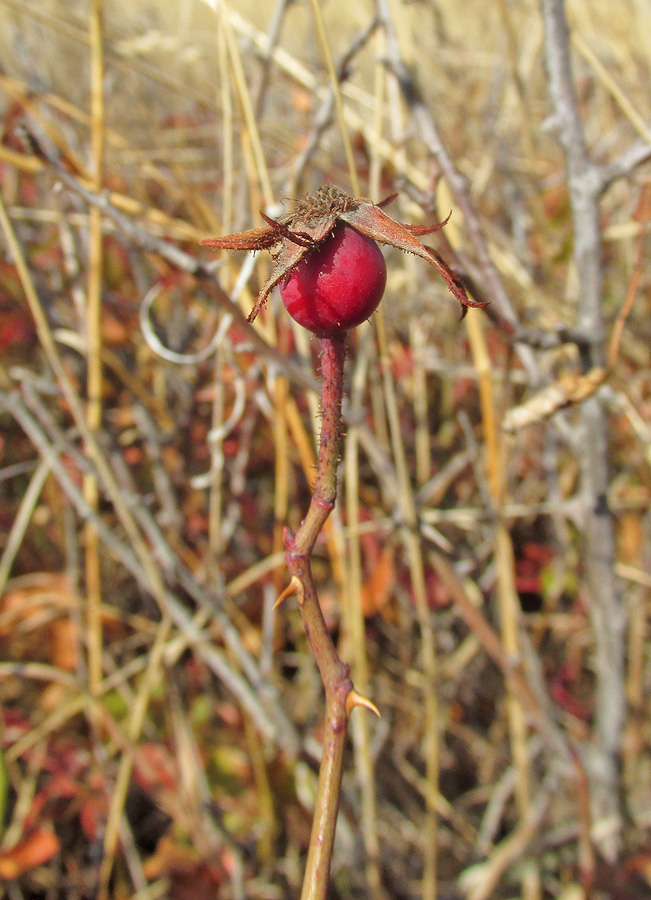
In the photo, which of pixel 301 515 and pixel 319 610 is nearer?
pixel 319 610

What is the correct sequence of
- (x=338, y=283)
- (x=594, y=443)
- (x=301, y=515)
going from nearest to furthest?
(x=338, y=283), (x=594, y=443), (x=301, y=515)

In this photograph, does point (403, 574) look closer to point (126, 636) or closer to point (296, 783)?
point (296, 783)

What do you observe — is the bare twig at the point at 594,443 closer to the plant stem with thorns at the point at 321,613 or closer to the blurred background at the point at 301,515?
the blurred background at the point at 301,515

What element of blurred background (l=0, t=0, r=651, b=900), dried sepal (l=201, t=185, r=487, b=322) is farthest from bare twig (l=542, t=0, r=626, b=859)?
dried sepal (l=201, t=185, r=487, b=322)

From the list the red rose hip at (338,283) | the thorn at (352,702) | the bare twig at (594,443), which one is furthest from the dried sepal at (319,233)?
the bare twig at (594,443)

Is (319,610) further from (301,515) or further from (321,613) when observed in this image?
(301,515)

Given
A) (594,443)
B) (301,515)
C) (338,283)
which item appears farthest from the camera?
(301,515)

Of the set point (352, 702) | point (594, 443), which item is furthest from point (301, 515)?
point (352, 702)
